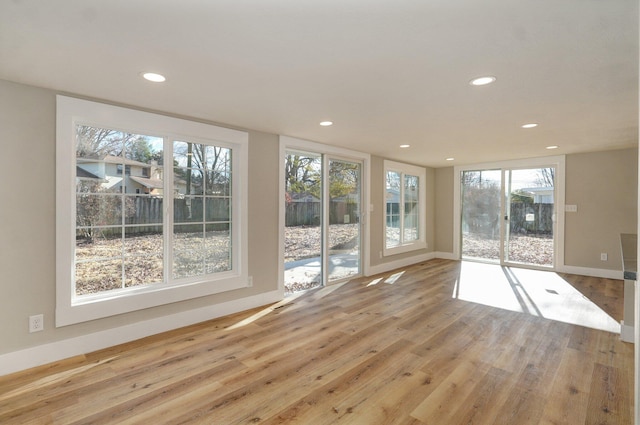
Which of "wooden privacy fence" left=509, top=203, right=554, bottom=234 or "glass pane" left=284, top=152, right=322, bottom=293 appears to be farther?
"wooden privacy fence" left=509, top=203, right=554, bottom=234

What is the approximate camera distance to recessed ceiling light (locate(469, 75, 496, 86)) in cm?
225

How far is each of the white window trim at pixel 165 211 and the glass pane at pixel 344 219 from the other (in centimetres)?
163

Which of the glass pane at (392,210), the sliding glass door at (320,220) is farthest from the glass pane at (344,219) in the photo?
the glass pane at (392,210)

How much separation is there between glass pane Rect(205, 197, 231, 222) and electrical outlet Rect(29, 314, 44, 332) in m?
1.60

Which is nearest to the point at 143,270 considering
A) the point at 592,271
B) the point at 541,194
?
the point at 541,194

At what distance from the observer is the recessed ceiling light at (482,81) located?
2.25 m

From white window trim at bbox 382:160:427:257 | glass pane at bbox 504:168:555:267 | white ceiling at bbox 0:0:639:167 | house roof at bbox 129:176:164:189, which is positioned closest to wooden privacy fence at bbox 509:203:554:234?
Result: glass pane at bbox 504:168:555:267

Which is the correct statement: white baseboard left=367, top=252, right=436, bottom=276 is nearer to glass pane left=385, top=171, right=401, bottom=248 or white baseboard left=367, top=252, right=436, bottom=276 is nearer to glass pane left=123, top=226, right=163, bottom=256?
glass pane left=385, top=171, right=401, bottom=248

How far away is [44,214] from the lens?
2.44 m

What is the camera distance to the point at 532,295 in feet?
14.1

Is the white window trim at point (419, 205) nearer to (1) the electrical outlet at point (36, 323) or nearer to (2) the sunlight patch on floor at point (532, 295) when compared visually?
(2) the sunlight patch on floor at point (532, 295)

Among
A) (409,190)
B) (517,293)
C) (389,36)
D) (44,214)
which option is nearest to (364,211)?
(409,190)

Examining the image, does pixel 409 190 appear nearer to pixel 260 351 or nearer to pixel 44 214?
pixel 260 351

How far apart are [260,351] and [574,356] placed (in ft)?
8.74
